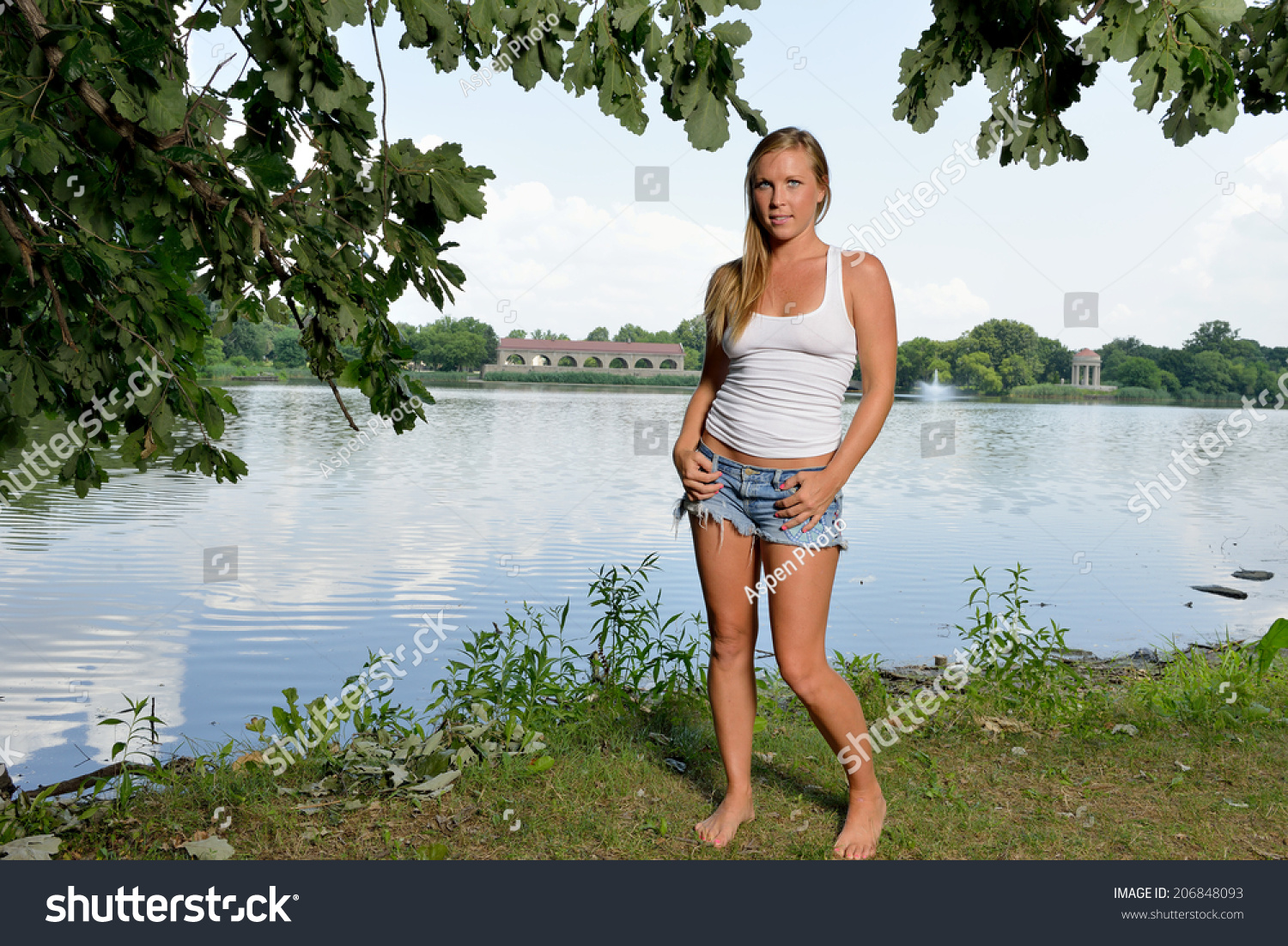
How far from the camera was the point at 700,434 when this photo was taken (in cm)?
307

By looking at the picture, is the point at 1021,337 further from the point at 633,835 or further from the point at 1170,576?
the point at 633,835

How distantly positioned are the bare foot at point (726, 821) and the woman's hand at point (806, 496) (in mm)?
1030

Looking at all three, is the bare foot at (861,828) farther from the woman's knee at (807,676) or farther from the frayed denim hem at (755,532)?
the frayed denim hem at (755,532)

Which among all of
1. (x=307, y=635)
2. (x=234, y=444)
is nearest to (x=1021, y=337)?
(x=234, y=444)

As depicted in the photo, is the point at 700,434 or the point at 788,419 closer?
the point at 788,419

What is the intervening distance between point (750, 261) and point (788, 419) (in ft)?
1.68

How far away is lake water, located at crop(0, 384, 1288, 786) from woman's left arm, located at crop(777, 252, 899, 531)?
3.67 m

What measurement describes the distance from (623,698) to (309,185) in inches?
100

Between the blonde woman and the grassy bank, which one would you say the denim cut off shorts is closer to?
the blonde woman

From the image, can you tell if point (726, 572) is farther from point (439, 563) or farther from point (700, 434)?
point (439, 563)

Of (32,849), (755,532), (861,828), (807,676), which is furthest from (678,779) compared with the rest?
(32,849)

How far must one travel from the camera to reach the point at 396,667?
247 inches

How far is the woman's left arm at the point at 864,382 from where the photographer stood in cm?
280

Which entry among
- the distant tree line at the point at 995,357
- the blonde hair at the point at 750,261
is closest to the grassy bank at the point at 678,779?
the blonde hair at the point at 750,261
